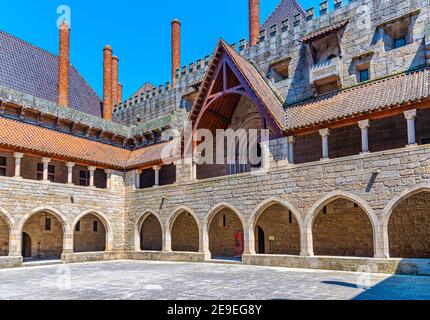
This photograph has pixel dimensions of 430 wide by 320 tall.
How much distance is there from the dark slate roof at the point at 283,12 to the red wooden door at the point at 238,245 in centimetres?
1213

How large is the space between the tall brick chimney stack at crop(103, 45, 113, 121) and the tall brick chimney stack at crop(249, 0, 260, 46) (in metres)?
10.9

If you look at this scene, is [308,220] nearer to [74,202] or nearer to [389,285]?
[389,285]

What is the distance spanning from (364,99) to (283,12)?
11713mm

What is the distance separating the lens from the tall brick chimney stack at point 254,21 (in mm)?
21547

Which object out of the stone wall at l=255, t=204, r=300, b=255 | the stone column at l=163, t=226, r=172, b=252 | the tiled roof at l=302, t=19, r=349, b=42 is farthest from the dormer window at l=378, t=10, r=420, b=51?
the stone column at l=163, t=226, r=172, b=252

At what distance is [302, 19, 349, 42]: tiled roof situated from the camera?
1684cm

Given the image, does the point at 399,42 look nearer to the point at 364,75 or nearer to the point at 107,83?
the point at 364,75

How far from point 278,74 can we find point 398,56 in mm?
5937

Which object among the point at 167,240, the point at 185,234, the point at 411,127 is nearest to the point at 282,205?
the point at 411,127

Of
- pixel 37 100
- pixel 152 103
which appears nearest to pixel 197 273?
pixel 37 100

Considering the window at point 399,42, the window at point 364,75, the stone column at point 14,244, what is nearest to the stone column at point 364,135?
the window at point 364,75

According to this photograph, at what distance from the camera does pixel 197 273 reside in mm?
12680

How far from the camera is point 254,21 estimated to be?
856 inches

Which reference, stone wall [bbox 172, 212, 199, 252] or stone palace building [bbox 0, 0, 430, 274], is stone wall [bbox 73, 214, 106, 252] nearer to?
stone palace building [bbox 0, 0, 430, 274]
